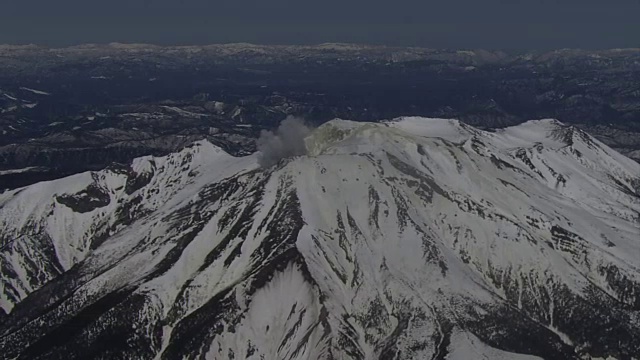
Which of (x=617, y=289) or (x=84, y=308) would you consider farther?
(x=617, y=289)

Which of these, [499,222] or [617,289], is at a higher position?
[499,222]

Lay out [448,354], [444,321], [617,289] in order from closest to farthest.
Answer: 1. [448,354]
2. [444,321]
3. [617,289]

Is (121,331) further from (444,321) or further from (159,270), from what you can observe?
(444,321)

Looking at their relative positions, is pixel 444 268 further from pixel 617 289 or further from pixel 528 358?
pixel 617 289

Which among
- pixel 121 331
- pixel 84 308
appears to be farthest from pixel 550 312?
pixel 84 308

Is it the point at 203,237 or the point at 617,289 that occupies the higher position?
the point at 203,237

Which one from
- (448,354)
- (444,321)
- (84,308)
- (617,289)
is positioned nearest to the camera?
(448,354)

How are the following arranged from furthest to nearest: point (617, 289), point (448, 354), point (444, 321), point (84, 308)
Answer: point (617, 289) < point (84, 308) < point (444, 321) < point (448, 354)

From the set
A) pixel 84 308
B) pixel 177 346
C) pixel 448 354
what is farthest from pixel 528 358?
pixel 84 308

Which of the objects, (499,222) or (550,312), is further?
(499,222)
